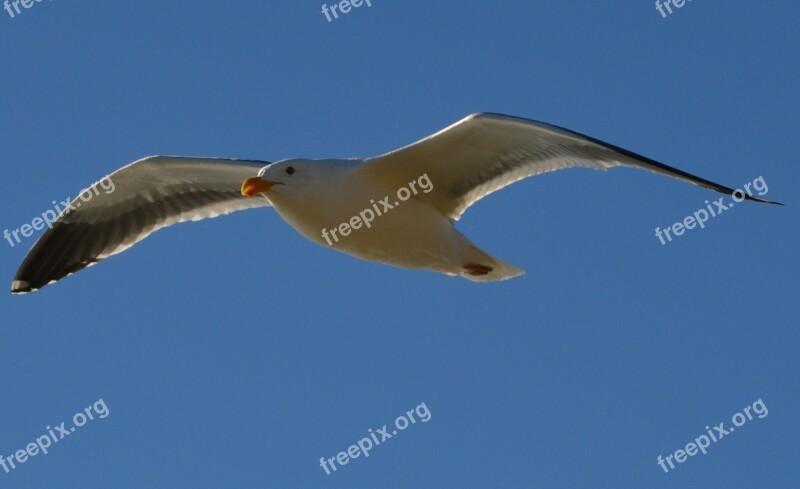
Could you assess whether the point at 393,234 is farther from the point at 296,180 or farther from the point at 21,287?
the point at 21,287

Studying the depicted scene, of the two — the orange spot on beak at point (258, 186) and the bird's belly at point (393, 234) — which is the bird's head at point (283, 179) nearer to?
the orange spot on beak at point (258, 186)

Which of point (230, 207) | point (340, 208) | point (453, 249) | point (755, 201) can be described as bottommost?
point (755, 201)

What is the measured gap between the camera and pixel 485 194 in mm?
7988

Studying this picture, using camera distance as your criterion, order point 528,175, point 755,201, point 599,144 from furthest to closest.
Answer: point 528,175 < point 599,144 < point 755,201

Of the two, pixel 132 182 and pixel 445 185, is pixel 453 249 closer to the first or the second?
pixel 445 185

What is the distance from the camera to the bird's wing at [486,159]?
286 inches

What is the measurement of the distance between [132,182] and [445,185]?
2596 mm

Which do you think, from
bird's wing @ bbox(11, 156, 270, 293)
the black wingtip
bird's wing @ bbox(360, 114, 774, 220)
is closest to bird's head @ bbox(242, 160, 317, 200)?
bird's wing @ bbox(360, 114, 774, 220)

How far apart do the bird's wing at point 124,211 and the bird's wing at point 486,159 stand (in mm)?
1760

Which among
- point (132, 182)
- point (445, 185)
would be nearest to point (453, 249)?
point (445, 185)

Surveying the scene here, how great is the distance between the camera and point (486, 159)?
7777 millimetres

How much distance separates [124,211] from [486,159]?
→ 312 centimetres

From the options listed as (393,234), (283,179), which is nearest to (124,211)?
(283,179)

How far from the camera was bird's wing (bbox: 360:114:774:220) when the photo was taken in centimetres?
726
